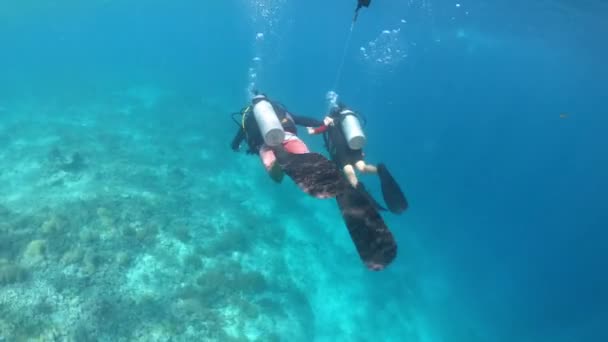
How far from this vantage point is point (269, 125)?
8273 millimetres

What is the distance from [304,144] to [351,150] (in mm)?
1160

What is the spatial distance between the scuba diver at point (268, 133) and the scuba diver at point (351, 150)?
2.00 ft

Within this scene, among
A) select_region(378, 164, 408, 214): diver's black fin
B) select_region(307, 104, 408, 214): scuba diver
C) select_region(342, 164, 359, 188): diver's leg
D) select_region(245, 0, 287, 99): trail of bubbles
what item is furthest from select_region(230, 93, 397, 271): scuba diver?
select_region(245, 0, 287, 99): trail of bubbles

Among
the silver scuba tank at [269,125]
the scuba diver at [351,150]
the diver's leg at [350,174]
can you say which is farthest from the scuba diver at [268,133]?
the diver's leg at [350,174]

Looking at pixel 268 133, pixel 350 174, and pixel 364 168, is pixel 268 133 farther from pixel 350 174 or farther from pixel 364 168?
pixel 364 168

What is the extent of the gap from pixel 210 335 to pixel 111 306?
10.0 ft

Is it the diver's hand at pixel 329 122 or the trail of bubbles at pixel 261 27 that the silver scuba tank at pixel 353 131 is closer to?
the diver's hand at pixel 329 122

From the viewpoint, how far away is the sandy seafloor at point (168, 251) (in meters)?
11.5

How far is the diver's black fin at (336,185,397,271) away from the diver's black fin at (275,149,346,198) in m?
0.49

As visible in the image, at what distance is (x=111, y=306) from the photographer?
11.4 metres

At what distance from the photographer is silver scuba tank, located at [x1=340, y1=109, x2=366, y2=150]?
895 cm

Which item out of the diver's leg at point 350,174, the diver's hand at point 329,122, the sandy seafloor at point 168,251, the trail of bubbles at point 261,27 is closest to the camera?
the diver's leg at point 350,174

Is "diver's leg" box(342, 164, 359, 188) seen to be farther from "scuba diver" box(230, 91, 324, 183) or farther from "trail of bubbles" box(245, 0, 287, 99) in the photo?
"trail of bubbles" box(245, 0, 287, 99)

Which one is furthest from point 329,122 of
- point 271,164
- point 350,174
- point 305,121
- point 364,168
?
point 271,164
